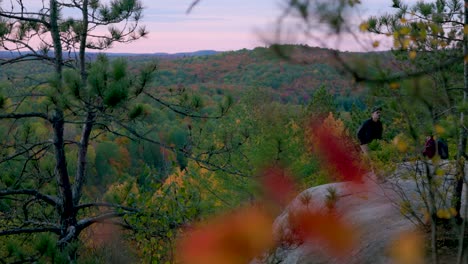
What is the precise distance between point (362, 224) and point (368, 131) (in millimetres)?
1641

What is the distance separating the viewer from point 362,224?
8.08 m

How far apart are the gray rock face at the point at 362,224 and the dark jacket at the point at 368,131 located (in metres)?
0.78

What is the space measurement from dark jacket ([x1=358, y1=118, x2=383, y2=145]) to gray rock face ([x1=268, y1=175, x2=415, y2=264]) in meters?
0.78

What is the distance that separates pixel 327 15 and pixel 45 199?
19.7ft

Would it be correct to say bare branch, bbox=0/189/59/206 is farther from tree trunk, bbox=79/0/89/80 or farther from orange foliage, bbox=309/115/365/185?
orange foliage, bbox=309/115/365/185

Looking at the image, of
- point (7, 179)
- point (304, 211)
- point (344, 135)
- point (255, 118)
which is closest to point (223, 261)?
point (304, 211)

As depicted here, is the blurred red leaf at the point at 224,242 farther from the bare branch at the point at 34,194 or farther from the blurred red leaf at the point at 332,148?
the blurred red leaf at the point at 332,148

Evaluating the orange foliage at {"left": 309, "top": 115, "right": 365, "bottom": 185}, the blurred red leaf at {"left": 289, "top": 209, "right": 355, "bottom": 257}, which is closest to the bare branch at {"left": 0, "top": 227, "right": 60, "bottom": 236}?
the blurred red leaf at {"left": 289, "top": 209, "right": 355, "bottom": 257}

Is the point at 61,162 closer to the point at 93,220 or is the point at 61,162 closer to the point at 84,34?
the point at 93,220

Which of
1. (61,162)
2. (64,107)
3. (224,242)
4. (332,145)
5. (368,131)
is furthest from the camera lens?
(332,145)

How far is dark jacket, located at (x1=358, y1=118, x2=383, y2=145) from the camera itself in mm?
8992

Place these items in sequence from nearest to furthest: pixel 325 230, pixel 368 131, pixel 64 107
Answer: pixel 64 107, pixel 325 230, pixel 368 131

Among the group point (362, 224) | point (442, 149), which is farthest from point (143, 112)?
point (442, 149)

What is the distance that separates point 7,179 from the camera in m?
7.36
